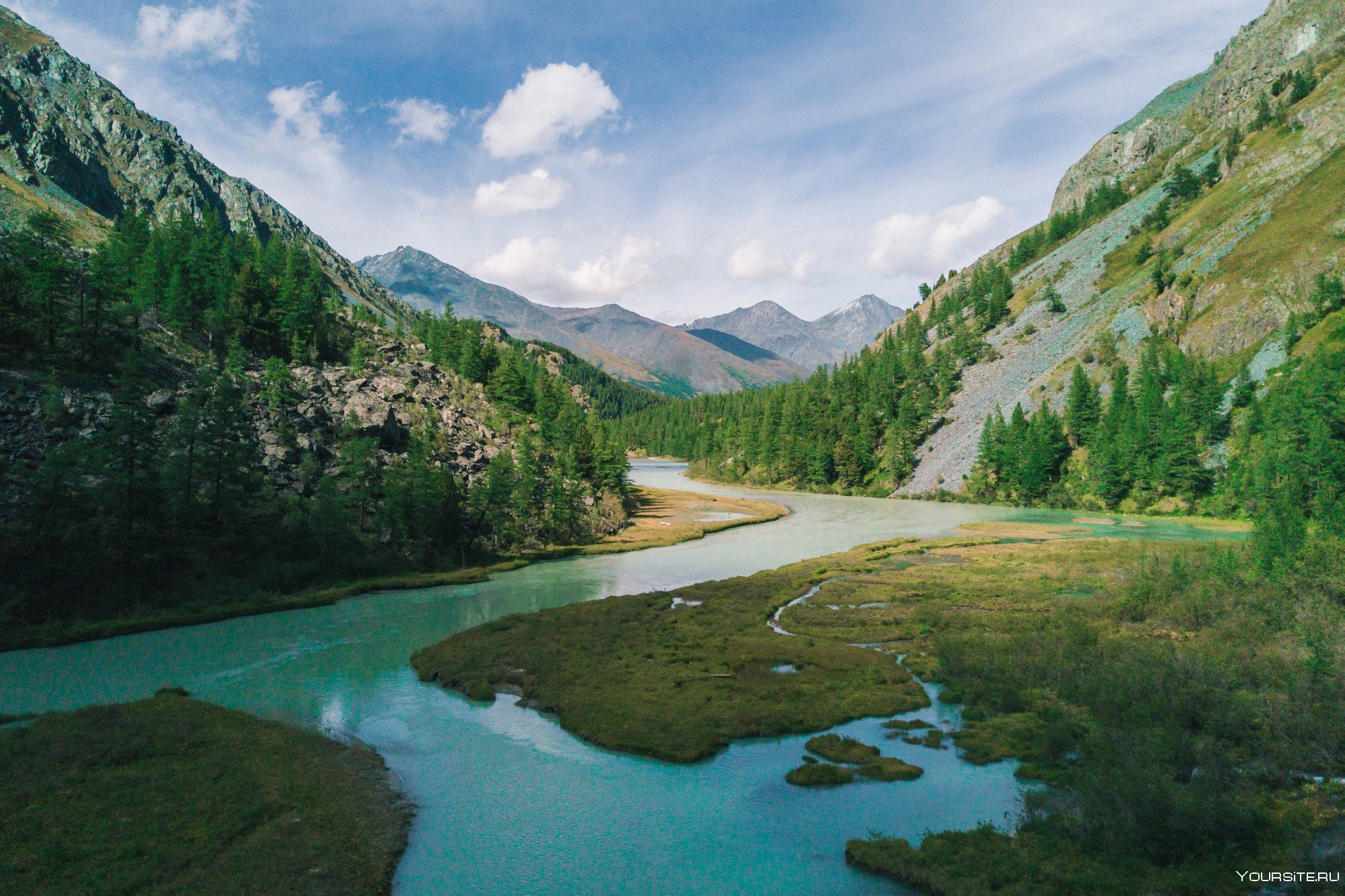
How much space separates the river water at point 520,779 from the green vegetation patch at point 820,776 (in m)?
0.33

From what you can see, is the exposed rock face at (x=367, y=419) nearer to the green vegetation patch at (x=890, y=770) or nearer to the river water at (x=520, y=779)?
the river water at (x=520, y=779)

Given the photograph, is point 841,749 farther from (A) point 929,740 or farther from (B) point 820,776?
(A) point 929,740

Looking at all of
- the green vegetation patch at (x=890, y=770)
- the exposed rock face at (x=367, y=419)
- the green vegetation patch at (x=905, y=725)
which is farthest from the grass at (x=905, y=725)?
the exposed rock face at (x=367, y=419)

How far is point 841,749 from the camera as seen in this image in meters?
23.5

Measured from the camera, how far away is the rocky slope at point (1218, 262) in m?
104

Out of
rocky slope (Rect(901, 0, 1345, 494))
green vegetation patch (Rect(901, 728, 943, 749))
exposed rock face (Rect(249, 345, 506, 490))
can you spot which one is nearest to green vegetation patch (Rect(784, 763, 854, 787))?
green vegetation patch (Rect(901, 728, 943, 749))

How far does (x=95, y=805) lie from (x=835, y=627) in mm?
36237

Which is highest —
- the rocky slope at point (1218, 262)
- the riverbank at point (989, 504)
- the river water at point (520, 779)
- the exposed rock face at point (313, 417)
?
the rocky slope at point (1218, 262)

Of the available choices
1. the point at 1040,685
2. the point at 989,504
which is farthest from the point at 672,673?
the point at 989,504

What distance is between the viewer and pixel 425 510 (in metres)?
63.8

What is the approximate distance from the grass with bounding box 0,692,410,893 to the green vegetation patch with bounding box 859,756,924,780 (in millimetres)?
15867

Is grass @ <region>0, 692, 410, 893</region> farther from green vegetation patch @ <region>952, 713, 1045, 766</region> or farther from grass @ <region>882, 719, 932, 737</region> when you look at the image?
green vegetation patch @ <region>952, 713, 1045, 766</region>

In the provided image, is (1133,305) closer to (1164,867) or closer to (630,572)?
(630,572)

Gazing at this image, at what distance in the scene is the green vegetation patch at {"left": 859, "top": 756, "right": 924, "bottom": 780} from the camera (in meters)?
21.5
